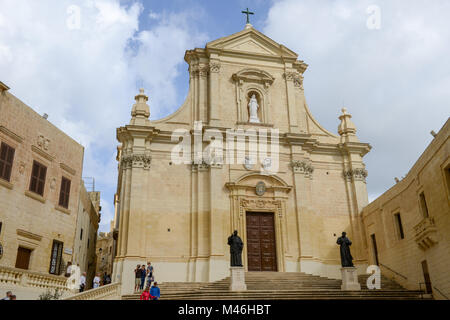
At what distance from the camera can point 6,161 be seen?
1784 centimetres

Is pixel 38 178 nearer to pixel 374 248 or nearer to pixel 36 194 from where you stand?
pixel 36 194

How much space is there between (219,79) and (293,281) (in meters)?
12.1

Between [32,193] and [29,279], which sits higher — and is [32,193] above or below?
above

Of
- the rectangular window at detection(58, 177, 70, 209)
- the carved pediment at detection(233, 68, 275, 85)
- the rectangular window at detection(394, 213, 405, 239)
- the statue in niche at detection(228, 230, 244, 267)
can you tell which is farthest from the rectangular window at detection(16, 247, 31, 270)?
the rectangular window at detection(394, 213, 405, 239)

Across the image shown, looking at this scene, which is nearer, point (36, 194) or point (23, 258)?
point (23, 258)

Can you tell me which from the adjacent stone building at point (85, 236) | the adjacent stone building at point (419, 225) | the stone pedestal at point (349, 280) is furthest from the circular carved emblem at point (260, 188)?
the adjacent stone building at point (85, 236)

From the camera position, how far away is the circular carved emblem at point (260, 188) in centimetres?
2278

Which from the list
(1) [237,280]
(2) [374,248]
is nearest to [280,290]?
(1) [237,280]

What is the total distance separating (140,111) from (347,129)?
12144 mm

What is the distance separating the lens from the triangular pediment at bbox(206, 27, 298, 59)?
86.5ft

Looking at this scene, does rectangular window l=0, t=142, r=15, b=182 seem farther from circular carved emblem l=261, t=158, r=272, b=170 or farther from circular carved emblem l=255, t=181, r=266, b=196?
circular carved emblem l=261, t=158, r=272, b=170

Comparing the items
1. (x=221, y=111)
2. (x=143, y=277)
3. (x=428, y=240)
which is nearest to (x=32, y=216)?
(x=143, y=277)

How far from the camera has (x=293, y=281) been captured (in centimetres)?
1909
